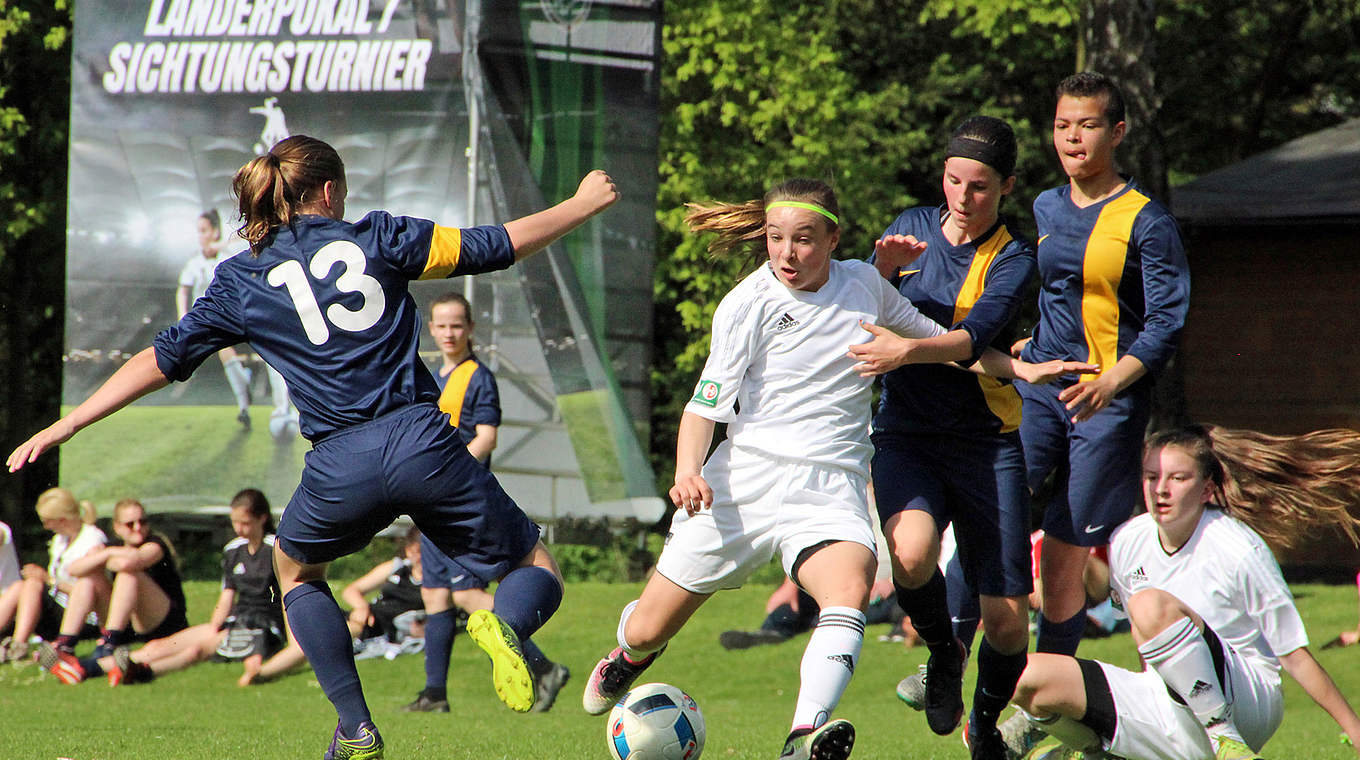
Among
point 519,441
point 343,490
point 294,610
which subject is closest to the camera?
point 343,490

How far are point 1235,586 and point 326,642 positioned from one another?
131 inches

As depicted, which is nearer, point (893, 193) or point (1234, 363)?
point (1234, 363)

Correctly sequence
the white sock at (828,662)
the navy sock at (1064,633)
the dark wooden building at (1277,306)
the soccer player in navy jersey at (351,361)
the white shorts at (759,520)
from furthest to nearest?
the dark wooden building at (1277,306) < the navy sock at (1064,633) < the white shorts at (759,520) < the soccer player in navy jersey at (351,361) < the white sock at (828,662)

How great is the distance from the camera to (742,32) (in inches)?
812

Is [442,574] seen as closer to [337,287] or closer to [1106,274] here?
[337,287]

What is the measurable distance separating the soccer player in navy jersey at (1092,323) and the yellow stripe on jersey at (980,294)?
0.77 feet

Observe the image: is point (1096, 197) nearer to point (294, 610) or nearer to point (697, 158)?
point (294, 610)

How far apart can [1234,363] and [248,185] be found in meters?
15.2

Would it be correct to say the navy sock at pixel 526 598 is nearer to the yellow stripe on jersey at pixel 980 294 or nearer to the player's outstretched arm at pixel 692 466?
the player's outstretched arm at pixel 692 466

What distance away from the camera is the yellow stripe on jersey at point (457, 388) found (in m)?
8.38

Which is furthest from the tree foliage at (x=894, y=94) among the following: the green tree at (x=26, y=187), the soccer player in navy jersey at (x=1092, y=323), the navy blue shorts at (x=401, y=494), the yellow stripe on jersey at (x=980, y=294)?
the navy blue shorts at (x=401, y=494)

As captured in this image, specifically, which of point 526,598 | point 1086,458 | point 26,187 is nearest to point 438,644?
point 526,598

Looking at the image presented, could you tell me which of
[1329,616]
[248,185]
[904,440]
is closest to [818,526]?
[904,440]

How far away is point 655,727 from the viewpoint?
5293mm
